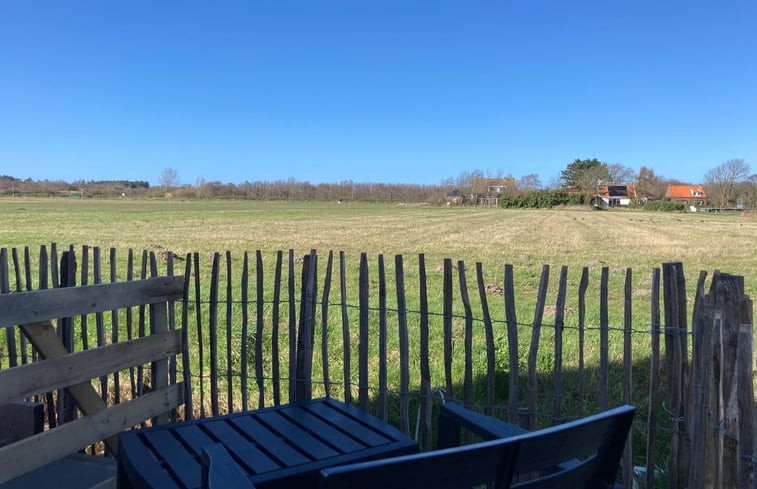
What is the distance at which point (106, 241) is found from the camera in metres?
20.8

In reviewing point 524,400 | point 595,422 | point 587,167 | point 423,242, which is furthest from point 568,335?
point 587,167

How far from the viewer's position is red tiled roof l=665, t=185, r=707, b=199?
126512 millimetres

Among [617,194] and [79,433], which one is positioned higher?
[617,194]

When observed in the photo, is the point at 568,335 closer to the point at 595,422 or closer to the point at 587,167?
the point at 595,422

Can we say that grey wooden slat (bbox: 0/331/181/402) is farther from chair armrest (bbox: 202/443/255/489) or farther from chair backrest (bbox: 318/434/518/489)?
chair backrest (bbox: 318/434/518/489)

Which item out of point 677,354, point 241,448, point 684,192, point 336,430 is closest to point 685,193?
point 684,192

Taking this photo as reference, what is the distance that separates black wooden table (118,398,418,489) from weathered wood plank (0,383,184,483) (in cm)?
57

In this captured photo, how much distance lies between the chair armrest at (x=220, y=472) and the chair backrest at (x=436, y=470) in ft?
1.03

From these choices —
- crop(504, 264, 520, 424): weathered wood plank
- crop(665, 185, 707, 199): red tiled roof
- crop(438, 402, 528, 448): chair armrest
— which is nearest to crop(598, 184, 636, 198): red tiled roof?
crop(665, 185, 707, 199): red tiled roof

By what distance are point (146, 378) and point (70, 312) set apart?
2783 millimetres

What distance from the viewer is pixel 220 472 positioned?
58.0 inches

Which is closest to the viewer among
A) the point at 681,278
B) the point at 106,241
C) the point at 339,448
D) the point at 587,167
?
the point at 339,448

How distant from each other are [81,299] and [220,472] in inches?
72.6

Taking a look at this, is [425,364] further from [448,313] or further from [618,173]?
[618,173]
